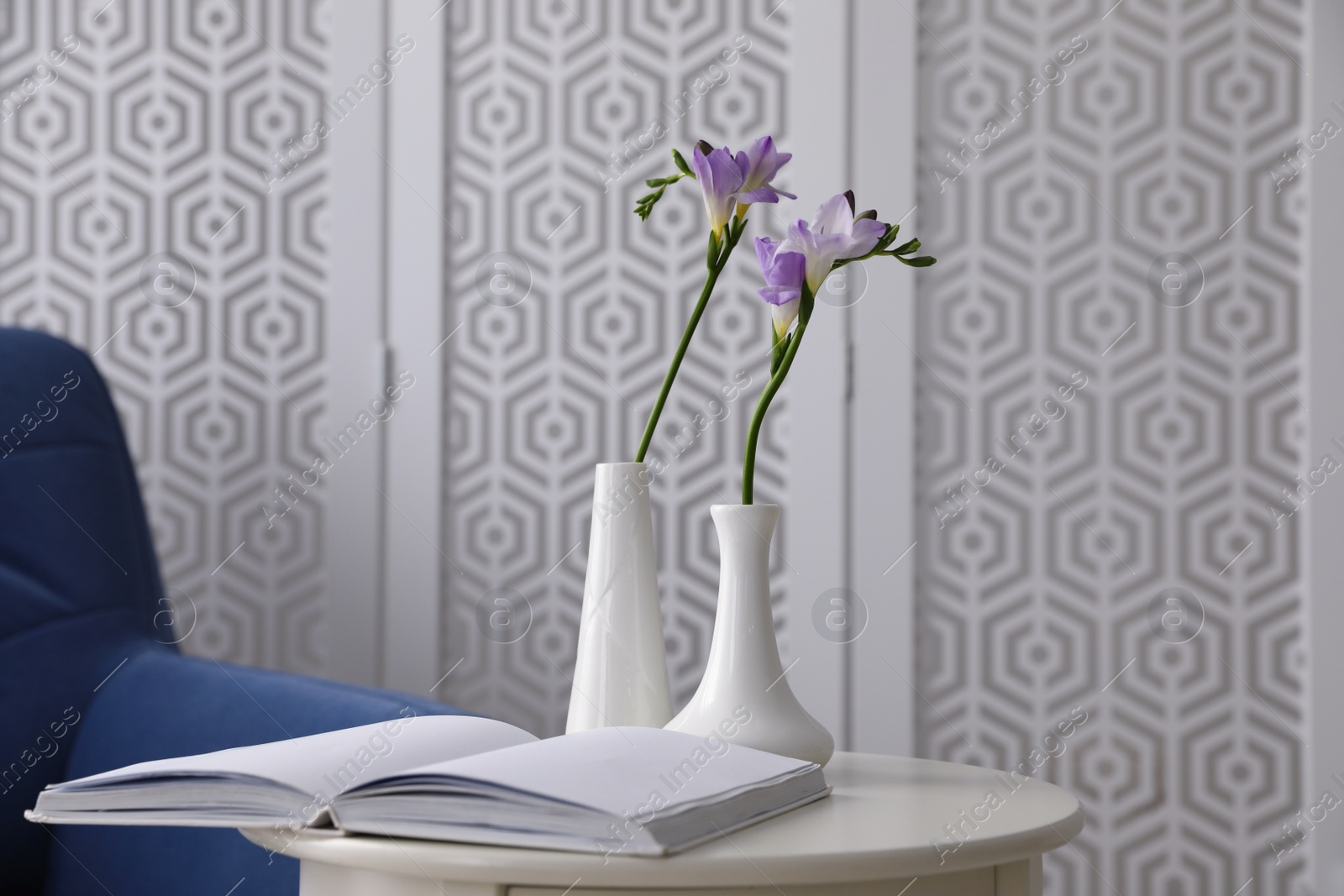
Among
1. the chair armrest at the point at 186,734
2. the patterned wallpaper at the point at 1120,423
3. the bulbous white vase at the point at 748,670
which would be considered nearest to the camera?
the bulbous white vase at the point at 748,670

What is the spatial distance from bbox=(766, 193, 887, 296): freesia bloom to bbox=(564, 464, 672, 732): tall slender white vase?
0.20m

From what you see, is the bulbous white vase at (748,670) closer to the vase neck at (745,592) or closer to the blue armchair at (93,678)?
the vase neck at (745,592)

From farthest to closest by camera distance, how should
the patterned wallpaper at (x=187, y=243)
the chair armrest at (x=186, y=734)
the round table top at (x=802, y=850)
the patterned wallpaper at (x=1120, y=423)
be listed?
the patterned wallpaper at (x=187, y=243) < the patterned wallpaper at (x=1120, y=423) < the chair armrest at (x=186, y=734) < the round table top at (x=802, y=850)

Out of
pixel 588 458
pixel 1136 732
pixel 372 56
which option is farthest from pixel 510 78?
pixel 1136 732

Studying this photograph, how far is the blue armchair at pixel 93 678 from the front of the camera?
1027 mm

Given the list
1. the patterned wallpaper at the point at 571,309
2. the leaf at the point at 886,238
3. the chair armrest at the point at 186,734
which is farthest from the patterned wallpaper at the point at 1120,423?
the chair armrest at the point at 186,734

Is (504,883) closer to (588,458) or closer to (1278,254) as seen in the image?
(588,458)

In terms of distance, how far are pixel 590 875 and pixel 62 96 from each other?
159 cm

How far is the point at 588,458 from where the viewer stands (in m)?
1.66

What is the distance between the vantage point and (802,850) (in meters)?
0.62

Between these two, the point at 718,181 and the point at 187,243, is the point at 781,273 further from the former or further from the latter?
the point at 187,243

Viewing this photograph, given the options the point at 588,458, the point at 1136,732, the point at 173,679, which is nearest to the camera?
the point at 173,679

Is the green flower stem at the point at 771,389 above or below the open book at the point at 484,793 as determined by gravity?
above

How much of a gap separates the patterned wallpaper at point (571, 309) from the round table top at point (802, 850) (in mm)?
915
